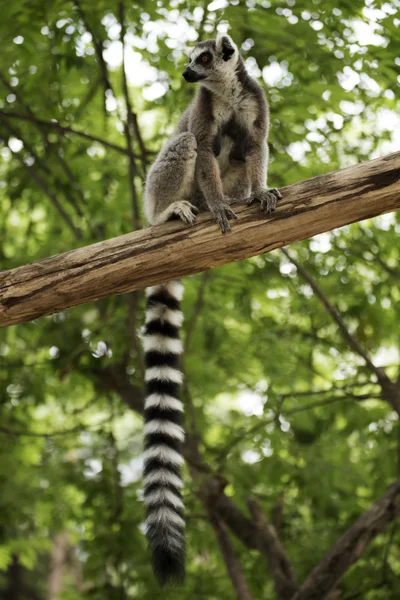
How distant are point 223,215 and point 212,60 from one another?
66.0 inches

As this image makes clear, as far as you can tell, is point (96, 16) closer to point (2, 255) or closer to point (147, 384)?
point (2, 255)

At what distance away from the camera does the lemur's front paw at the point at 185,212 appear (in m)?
4.60

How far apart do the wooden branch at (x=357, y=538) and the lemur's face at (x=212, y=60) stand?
346cm

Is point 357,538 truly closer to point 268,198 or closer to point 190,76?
point 268,198

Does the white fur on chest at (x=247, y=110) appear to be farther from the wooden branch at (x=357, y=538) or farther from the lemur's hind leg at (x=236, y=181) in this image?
the wooden branch at (x=357, y=538)

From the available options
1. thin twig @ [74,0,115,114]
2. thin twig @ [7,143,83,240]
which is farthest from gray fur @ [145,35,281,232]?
thin twig @ [7,143,83,240]

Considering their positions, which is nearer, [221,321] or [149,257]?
[149,257]

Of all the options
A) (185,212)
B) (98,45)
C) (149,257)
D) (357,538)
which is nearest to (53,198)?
(98,45)

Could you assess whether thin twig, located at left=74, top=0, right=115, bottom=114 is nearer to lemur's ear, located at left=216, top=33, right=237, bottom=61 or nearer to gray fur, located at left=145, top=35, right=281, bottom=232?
gray fur, located at left=145, top=35, right=281, bottom=232

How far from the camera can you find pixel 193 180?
5344 mm

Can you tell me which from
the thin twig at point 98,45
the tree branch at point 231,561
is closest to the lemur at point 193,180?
the thin twig at point 98,45

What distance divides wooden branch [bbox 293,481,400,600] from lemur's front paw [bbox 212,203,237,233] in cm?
253

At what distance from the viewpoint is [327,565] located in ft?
17.8

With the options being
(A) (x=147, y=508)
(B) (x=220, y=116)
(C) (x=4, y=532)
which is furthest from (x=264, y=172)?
(C) (x=4, y=532)
